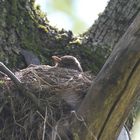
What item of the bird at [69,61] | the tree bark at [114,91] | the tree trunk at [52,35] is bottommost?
the tree bark at [114,91]

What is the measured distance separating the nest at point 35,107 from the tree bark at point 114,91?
213 millimetres

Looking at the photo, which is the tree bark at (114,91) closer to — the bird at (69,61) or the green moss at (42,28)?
the bird at (69,61)

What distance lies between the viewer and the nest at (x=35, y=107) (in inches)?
169

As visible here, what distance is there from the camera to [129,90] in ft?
13.4

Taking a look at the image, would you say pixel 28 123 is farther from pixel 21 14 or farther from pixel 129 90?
pixel 21 14

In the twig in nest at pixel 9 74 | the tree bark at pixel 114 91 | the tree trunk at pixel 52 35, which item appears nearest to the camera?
the tree bark at pixel 114 91

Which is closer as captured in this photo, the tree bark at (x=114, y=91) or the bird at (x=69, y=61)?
the tree bark at (x=114, y=91)

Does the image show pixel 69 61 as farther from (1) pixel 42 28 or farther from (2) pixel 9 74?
(2) pixel 9 74

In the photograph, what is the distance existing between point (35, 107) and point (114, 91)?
597 mm

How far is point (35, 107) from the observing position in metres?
4.36

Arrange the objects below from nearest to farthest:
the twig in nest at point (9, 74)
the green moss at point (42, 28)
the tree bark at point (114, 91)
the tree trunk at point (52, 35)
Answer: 1. the tree bark at point (114, 91)
2. the twig in nest at point (9, 74)
3. the tree trunk at point (52, 35)
4. the green moss at point (42, 28)

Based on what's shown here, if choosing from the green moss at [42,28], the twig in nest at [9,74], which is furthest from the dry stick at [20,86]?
the green moss at [42,28]

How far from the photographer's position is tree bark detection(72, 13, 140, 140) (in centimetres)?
404

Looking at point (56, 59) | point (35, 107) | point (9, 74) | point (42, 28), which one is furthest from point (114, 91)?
point (42, 28)
